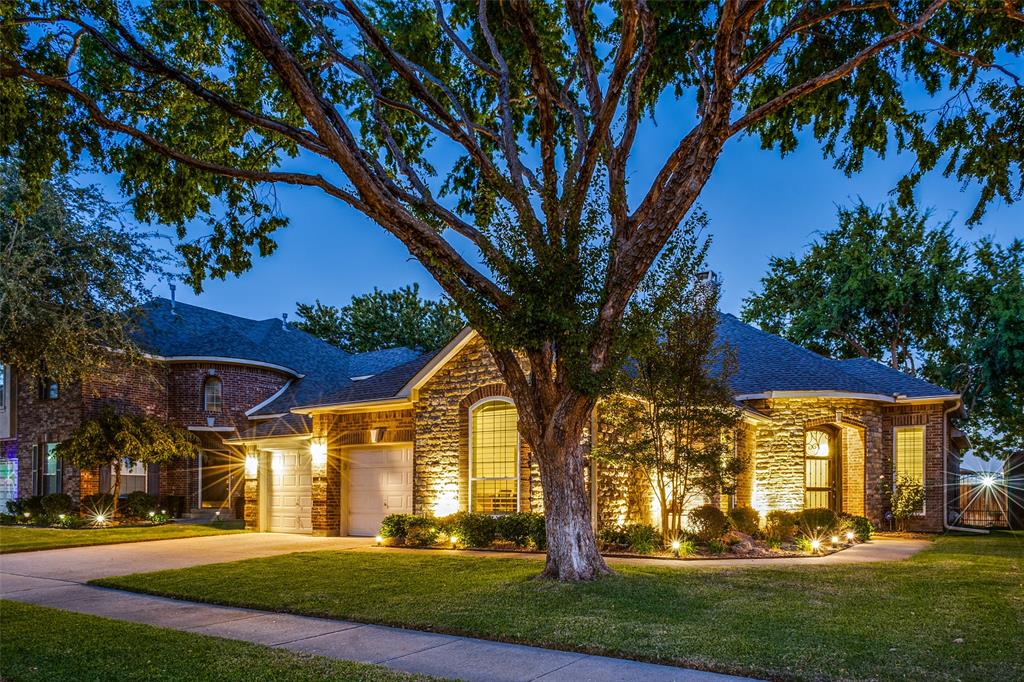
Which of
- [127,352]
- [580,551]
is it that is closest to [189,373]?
[127,352]

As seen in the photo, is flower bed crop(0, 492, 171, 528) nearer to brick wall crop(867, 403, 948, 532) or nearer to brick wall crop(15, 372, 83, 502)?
brick wall crop(15, 372, 83, 502)

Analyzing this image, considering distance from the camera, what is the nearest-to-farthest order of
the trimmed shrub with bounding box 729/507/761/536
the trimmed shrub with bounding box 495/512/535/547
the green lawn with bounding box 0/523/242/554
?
the trimmed shrub with bounding box 495/512/535/547
the trimmed shrub with bounding box 729/507/761/536
the green lawn with bounding box 0/523/242/554

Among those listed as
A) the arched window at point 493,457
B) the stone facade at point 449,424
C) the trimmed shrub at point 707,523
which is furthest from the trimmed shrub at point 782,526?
the stone facade at point 449,424

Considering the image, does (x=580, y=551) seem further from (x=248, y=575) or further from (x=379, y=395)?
(x=379, y=395)

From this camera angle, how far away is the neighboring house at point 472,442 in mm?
15180

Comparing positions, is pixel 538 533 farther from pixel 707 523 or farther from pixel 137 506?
pixel 137 506

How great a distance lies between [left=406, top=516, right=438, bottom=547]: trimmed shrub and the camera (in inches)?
583

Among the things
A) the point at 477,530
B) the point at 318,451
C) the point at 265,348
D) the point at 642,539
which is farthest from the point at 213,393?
the point at 642,539

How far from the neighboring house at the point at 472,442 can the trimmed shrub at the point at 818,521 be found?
4.84 ft


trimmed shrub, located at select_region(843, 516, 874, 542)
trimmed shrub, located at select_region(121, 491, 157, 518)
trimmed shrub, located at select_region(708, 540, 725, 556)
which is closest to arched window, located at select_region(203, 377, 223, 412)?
trimmed shrub, located at select_region(121, 491, 157, 518)

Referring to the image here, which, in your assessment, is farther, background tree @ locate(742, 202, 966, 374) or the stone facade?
background tree @ locate(742, 202, 966, 374)

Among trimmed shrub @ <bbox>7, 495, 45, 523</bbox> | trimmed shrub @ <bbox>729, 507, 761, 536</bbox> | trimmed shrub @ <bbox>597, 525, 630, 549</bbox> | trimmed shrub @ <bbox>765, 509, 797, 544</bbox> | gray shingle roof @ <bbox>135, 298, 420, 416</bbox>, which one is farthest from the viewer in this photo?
gray shingle roof @ <bbox>135, 298, 420, 416</bbox>

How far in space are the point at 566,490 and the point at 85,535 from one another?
14331mm

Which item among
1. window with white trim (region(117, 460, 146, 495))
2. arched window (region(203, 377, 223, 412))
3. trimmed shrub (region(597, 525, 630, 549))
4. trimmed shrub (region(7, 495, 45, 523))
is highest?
arched window (region(203, 377, 223, 412))
